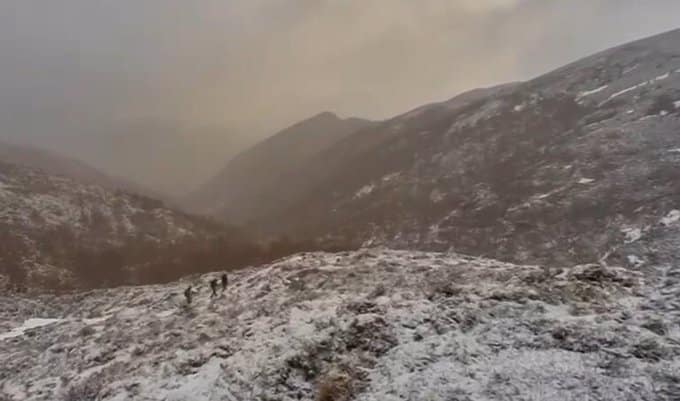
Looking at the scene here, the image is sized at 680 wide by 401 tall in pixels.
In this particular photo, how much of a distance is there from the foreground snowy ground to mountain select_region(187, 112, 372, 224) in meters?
48.1

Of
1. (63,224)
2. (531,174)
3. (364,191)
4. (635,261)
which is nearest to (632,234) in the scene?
(635,261)

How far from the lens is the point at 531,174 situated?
156 ft

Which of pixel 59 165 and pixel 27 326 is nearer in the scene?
pixel 27 326

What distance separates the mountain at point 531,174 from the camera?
35094 millimetres

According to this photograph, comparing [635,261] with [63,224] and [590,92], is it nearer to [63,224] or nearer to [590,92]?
[63,224]

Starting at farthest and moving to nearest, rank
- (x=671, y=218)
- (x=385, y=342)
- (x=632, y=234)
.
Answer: (x=632, y=234), (x=671, y=218), (x=385, y=342)

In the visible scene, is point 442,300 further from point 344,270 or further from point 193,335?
point 193,335

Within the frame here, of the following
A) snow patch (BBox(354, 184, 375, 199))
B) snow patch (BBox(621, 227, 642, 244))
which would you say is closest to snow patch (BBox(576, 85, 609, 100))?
snow patch (BBox(354, 184, 375, 199))

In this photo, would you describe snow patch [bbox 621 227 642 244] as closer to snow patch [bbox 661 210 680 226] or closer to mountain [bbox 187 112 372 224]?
snow patch [bbox 661 210 680 226]

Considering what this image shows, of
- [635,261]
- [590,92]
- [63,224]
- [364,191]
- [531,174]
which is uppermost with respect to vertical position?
[63,224]

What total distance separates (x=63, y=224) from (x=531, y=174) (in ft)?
133

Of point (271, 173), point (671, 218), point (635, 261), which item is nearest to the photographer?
point (635, 261)

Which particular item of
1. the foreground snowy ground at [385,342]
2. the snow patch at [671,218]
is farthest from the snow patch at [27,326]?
the snow patch at [671,218]

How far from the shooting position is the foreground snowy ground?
1280cm
